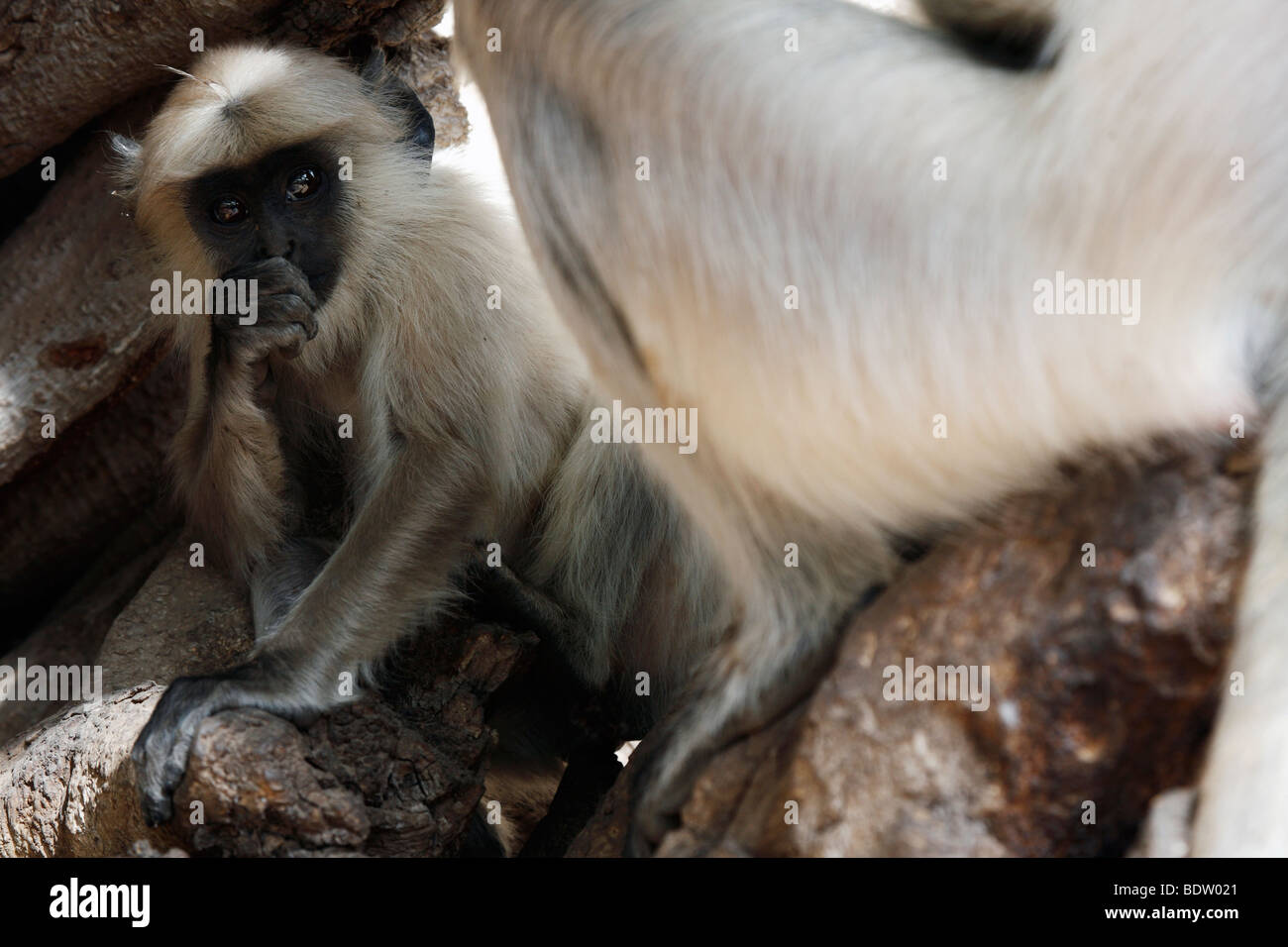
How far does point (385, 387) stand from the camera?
3.10m

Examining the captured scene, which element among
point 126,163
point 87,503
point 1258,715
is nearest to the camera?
point 1258,715

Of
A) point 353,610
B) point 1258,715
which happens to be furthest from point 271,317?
point 1258,715

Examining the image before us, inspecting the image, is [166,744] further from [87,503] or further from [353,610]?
[87,503]

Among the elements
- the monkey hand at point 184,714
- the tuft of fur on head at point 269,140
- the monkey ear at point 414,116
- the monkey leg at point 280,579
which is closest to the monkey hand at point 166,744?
the monkey hand at point 184,714

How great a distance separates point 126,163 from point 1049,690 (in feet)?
8.68

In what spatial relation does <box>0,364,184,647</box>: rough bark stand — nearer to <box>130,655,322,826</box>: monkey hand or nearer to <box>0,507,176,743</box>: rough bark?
<box>0,507,176,743</box>: rough bark

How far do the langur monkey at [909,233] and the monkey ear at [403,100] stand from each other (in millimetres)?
1371

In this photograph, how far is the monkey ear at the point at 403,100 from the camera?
3.35m

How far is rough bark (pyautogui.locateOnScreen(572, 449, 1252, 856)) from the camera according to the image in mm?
1652

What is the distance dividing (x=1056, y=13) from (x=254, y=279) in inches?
69.2

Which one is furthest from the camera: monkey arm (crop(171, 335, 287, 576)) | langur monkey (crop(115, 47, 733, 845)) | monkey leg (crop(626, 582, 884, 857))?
monkey arm (crop(171, 335, 287, 576))

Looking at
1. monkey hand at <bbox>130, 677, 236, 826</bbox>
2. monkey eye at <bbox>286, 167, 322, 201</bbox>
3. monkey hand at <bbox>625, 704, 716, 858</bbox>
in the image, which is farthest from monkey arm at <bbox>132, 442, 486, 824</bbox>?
monkey hand at <bbox>625, 704, 716, 858</bbox>

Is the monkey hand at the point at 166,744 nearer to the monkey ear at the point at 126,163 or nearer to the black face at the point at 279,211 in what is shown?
the black face at the point at 279,211

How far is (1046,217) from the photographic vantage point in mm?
1674
